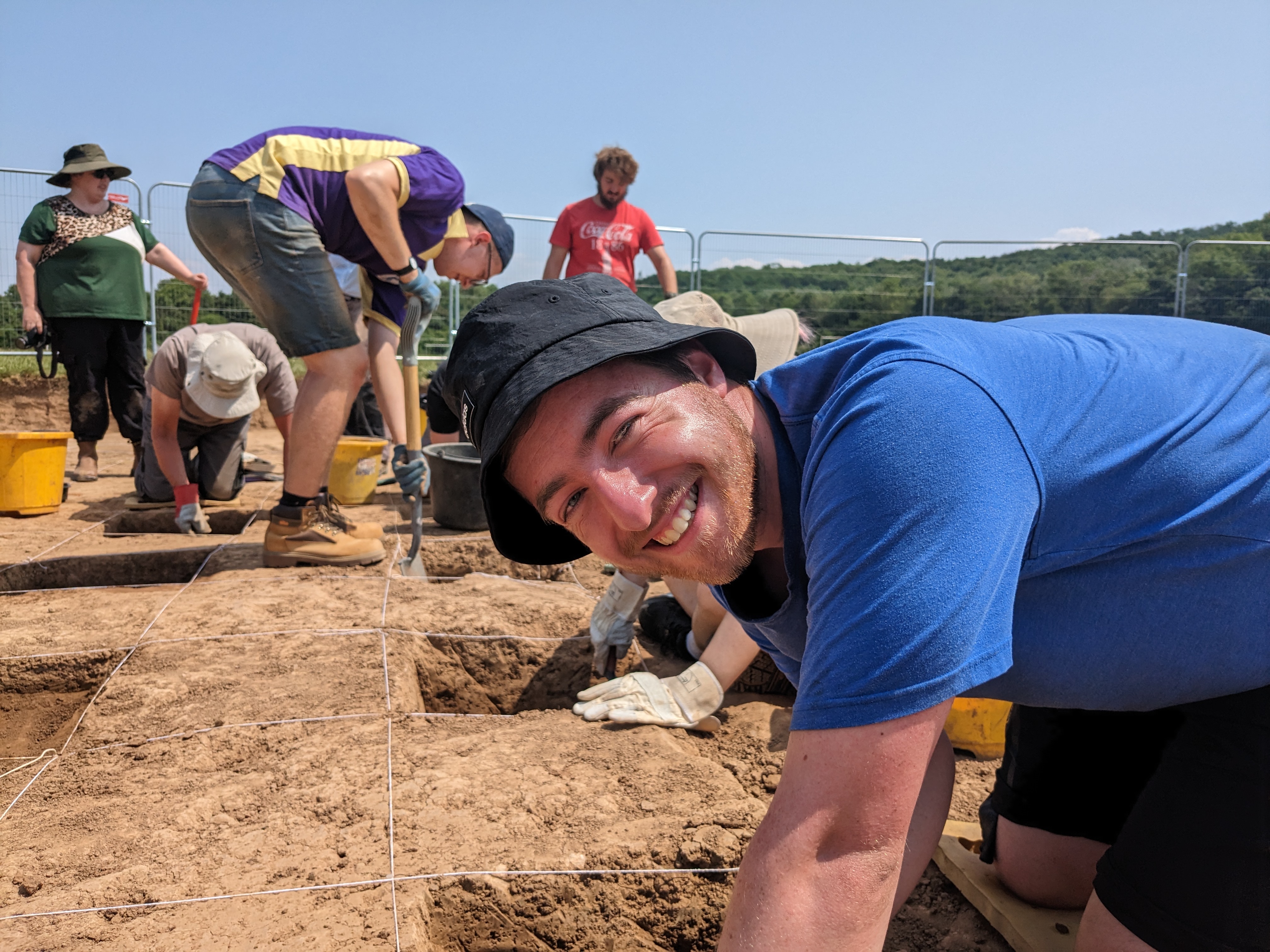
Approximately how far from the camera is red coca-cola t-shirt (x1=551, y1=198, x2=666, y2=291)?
5.18 metres

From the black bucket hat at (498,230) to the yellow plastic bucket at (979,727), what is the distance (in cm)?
247

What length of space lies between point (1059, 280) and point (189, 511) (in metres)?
9.92

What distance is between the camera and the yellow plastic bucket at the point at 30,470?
425 centimetres

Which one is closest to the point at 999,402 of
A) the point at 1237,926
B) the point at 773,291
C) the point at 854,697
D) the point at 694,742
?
the point at 854,697

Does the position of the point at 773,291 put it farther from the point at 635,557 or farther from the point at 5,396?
the point at 635,557

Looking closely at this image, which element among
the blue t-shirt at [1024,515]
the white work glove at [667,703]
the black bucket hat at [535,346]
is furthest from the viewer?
the white work glove at [667,703]

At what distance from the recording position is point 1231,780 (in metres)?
1.19

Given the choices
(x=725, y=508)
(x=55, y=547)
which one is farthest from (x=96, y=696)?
(x=725, y=508)

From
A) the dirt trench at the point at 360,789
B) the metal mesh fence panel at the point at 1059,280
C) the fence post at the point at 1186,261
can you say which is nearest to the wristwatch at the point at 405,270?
the dirt trench at the point at 360,789

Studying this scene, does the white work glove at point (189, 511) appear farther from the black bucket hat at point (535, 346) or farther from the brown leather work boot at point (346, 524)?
the black bucket hat at point (535, 346)

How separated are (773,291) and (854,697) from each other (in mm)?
9367

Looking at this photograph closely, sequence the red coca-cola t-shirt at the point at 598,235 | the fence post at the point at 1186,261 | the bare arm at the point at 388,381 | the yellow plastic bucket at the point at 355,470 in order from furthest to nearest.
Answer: the fence post at the point at 1186,261, the red coca-cola t-shirt at the point at 598,235, the yellow plastic bucket at the point at 355,470, the bare arm at the point at 388,381

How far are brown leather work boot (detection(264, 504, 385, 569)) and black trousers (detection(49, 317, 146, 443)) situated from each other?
2.36 m

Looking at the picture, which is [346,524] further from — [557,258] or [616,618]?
[557,258]
